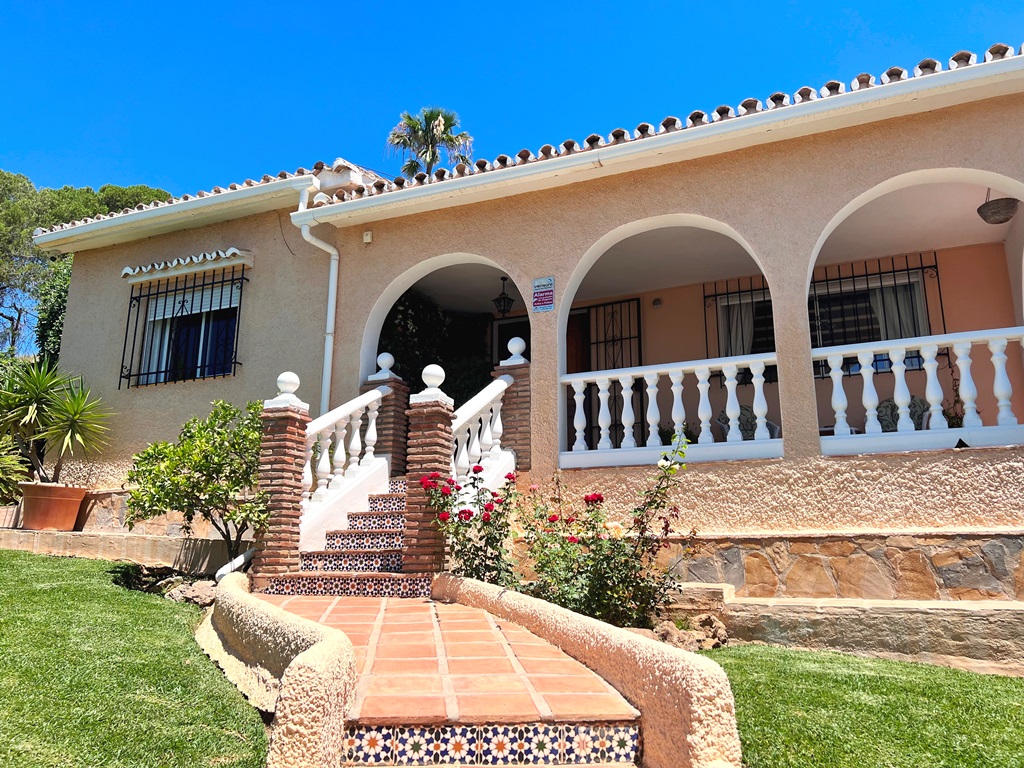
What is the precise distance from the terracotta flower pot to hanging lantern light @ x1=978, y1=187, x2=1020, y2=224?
36.1 ft

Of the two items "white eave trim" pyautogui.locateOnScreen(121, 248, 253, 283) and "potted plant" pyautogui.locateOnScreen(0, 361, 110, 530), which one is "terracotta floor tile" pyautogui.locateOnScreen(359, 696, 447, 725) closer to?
"potted plant" pyautogui.locateOnScreen(0, 361, 110, 530)

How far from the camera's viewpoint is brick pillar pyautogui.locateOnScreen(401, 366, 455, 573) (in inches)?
255

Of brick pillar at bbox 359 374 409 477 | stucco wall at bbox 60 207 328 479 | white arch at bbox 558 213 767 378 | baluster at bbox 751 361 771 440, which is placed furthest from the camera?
stucco wall at bbox 60 207 328 479

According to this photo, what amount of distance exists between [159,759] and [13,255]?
30.0 m

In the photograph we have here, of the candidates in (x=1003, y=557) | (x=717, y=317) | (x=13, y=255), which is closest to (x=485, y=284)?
(x=717, y=317)

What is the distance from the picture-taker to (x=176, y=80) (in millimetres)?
21953

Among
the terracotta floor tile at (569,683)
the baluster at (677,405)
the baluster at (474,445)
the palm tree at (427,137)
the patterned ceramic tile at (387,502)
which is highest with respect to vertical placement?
the palm tree at (427,137)

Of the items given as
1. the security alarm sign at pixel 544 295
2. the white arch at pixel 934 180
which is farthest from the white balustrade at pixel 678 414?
the white arch at pixel 934 180

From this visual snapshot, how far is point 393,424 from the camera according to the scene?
9.01 meters

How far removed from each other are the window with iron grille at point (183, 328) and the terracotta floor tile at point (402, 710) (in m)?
7.73

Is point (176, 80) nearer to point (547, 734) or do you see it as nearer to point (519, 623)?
point (519, 623)

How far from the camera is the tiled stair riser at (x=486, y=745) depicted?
9.96 feet

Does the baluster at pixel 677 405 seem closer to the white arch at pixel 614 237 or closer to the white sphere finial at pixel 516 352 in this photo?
the white arch at pixel 614 237

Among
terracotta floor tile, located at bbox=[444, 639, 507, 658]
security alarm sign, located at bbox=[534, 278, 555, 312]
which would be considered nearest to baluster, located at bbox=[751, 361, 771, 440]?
security alarm sign, located at bbox=[534, 278, 555, 312]
